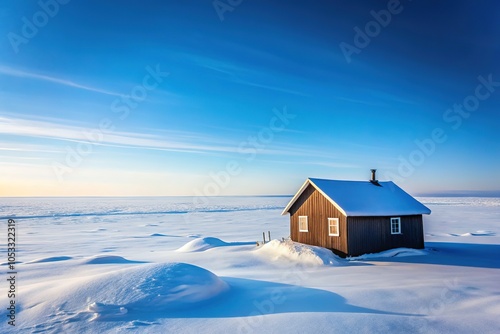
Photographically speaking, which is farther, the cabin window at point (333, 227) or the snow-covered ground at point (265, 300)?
the cabin window at point (333, 227)

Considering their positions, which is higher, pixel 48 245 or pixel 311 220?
pixel 311 220

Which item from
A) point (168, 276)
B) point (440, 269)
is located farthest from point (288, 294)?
point (440, 269)

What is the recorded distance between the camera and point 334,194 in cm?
2555

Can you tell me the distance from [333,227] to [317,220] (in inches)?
59.9

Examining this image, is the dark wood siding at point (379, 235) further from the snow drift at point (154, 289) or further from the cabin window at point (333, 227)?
the snow drift at point (154, 289)

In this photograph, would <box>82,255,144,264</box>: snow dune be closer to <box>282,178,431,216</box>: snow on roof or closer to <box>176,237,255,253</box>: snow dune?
<box>176,237,255,253</box>: snow dune

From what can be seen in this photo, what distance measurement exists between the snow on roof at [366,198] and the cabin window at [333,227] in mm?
1297

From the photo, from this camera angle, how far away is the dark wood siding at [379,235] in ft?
78.8

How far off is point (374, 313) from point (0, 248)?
37.2 meters

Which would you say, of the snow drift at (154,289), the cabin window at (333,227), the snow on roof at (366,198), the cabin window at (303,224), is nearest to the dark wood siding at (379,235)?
the snow on roof at (366,198)

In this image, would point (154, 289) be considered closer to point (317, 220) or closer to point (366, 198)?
point (317, 220)

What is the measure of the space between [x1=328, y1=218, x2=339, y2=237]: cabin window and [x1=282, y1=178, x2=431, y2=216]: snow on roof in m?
1.30

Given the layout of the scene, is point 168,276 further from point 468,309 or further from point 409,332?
point 468,309

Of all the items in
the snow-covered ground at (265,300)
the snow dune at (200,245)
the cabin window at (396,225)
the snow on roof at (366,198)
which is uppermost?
the snow on roof at (366,198)
